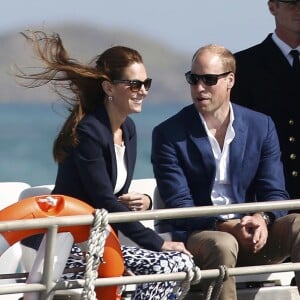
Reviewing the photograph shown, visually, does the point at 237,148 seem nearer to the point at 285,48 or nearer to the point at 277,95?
the point at 277,95

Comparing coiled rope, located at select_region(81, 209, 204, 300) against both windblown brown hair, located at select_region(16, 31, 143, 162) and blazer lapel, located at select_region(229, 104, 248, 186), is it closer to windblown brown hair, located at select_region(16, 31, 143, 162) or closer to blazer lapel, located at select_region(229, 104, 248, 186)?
windblown brown hair, located at select_region(16, 31, 143, 162)

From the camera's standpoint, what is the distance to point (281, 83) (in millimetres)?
7441

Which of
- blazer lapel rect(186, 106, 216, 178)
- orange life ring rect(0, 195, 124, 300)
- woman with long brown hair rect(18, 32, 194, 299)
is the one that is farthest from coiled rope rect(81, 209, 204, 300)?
blazer lapel rect(186, 106, 216, 178)

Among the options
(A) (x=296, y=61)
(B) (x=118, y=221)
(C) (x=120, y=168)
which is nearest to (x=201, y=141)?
(C) (x=120, y=168)

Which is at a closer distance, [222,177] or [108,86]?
[108,86]

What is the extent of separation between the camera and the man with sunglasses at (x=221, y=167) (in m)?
6.61

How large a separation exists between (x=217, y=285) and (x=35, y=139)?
30.2 metres

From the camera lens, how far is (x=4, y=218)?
5844 mm

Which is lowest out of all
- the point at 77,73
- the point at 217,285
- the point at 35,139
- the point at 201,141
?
the point at 35,139

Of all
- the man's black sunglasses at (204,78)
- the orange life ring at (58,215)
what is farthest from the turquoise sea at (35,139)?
the orange life ring at (58,215)

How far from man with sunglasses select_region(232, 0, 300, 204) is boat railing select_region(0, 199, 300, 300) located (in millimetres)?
1342

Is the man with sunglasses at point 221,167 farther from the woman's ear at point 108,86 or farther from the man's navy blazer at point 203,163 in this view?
the woman's ear at point 108,86

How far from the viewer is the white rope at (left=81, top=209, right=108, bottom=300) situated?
5.70 m

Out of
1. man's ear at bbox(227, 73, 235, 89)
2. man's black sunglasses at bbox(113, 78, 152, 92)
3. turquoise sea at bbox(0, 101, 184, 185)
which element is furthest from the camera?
turquoise sea at bbox(0, 101, 184, 185)
